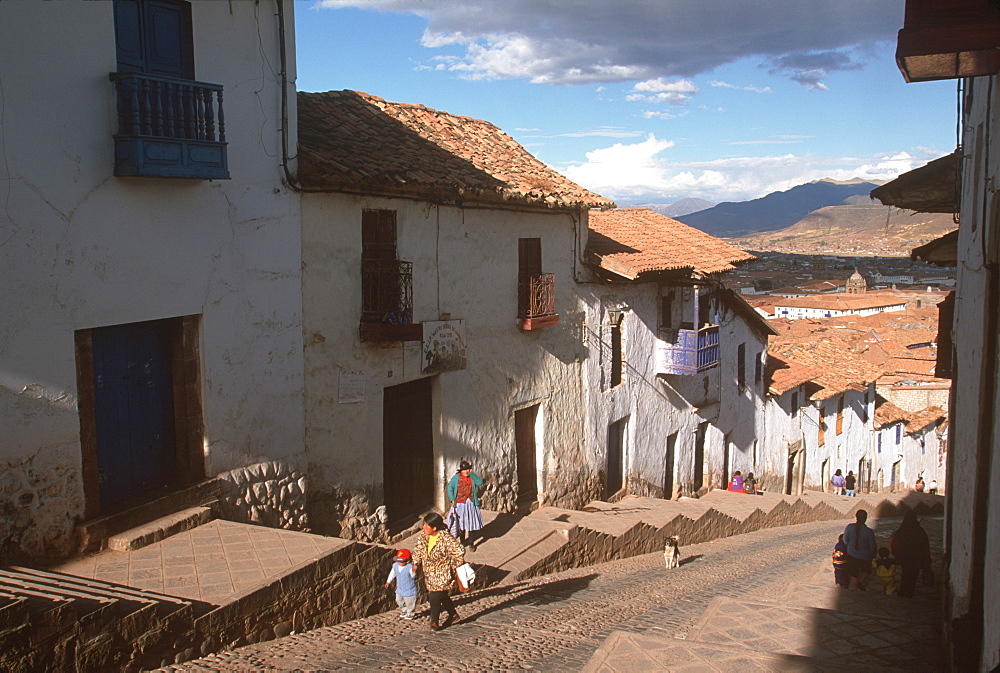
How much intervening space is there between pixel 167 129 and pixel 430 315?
4855mm

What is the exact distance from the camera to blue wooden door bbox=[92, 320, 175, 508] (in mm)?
8047

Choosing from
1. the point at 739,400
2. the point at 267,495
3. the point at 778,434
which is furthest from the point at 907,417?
the point at 267,495

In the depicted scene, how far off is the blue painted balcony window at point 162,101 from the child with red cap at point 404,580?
4161 mm

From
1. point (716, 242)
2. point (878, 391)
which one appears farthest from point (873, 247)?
point (716, 242)

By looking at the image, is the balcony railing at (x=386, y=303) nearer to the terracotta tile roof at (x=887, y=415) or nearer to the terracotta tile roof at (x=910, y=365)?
the terracotta tile roof at (x=887, y=415)

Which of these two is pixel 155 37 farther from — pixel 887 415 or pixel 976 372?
pixel 887 415

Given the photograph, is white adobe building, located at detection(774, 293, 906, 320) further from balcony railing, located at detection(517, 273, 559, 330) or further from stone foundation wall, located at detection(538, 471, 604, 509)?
balcony railing, located at detection(517, 273, 559, 330)

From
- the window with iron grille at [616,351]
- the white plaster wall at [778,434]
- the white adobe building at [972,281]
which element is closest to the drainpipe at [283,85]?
the white adobe building at [972,281]

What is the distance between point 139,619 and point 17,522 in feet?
6.24

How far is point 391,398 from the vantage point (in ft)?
37.9

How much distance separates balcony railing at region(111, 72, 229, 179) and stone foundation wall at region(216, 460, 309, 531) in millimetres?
3260

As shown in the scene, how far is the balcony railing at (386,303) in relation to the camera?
1062cm

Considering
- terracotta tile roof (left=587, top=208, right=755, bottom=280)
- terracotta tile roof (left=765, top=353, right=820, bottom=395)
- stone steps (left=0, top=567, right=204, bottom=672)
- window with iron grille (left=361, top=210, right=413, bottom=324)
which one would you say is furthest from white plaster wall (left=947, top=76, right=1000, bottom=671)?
terracotta tile roof (left=765, top=353, right=820, bottom=395)

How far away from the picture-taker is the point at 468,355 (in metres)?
12.7
